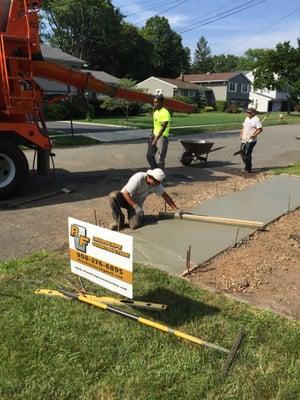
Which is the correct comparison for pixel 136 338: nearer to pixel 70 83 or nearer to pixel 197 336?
pixel 197 336

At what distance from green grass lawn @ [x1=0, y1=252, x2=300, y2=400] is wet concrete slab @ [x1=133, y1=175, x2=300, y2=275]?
3.03ft

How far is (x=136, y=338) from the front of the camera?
400 cm

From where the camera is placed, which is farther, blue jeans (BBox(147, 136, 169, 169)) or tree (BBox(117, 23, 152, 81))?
tree (BBox(117, 23, 152, 81))

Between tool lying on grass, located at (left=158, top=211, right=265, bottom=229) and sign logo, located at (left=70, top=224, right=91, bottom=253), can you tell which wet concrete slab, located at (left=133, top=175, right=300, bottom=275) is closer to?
tool lying on grass, located at (left=158, top=211, right=265, bottom=229)

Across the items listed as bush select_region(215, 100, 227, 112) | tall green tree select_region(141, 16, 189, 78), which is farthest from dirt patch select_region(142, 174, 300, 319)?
tall green tree select_region(141, 16, 189, 78)

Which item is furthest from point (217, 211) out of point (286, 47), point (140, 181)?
point (286, 47)

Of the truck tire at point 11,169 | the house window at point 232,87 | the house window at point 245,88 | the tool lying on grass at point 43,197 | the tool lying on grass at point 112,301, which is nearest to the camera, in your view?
the tool lying on grass at point 112,301

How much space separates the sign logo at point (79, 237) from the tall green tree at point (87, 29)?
55.0 meters

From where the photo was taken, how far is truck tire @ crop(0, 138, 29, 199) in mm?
8598

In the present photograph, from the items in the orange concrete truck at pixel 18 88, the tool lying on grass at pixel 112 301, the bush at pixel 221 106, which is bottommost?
the bush at pixel 221 106

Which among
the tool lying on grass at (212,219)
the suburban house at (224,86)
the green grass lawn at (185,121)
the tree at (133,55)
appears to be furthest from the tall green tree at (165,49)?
the tool lying on grass at (212,219)

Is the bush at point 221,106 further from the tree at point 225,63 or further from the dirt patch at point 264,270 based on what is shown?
the tree at point 225,63

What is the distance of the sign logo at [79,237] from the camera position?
4.37 m

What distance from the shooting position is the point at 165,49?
86.2 metres
